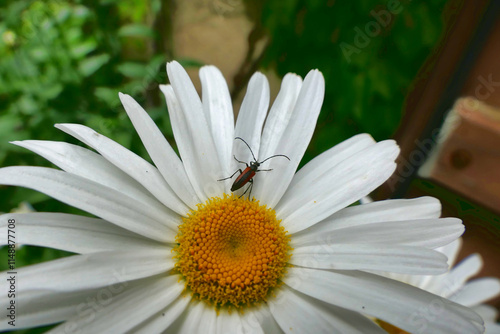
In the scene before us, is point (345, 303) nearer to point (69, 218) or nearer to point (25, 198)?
point (69, 218)

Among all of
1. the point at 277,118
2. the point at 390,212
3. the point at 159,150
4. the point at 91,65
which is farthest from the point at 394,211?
the point at 91,65

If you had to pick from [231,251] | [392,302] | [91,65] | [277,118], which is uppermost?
[91,65]

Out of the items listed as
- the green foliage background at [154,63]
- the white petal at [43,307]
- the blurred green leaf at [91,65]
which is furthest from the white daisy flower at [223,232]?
the blurred green leaf at [91,65]

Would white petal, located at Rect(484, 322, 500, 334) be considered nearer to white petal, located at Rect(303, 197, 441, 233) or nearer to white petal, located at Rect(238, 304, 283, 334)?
white petal, located at Rect(303, 197, 441, 233)

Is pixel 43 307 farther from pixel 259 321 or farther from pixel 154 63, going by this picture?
pixel 154 63

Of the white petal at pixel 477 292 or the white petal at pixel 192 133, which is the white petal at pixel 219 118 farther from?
the white petal at pixel 477 292

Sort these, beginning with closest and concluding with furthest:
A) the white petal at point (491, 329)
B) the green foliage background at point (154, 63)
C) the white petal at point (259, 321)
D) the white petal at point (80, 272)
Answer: the white petal at point (80, 272), the white petal at point (259, 321), the white petal at point (491, 329), the green foliage background at point (154, 63)
